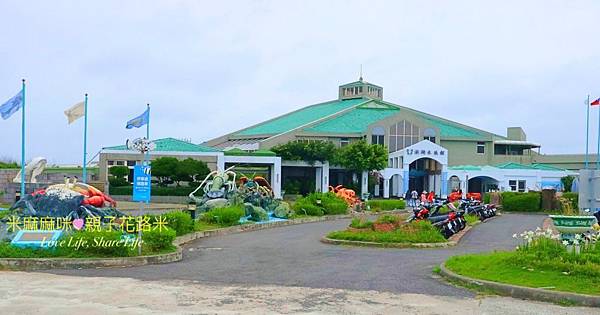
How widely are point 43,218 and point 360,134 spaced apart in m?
46.2

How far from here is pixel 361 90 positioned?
257 ft

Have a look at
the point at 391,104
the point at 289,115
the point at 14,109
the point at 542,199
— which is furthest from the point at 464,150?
the point at 14,109

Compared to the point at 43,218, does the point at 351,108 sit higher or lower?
higher

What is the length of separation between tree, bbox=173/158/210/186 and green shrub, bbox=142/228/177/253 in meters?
31.6

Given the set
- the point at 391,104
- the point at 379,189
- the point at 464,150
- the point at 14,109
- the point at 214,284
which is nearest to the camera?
the point at 214,284

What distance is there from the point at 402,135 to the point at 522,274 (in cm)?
5172

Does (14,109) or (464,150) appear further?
(464,150)

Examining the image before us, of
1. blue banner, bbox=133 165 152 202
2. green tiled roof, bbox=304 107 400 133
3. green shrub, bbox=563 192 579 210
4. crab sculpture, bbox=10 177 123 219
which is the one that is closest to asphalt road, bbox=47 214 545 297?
blue banner, bbox=133 165 152 202

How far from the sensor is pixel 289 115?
78875mm

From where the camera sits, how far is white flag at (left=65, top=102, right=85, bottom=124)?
A: 28562 millimetres

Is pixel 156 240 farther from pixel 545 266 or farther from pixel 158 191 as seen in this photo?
pixel 158 191

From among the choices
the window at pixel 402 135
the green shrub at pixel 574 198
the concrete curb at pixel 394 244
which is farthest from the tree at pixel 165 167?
the concrete curb at pixel 394 244

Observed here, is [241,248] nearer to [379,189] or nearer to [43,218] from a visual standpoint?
[43,218]

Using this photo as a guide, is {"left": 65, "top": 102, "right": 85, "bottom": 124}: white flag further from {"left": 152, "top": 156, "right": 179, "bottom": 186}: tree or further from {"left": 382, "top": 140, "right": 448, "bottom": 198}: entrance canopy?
{"left": 382, "top": 140, "right": 448, "bottom": 198}: entrance canopy
